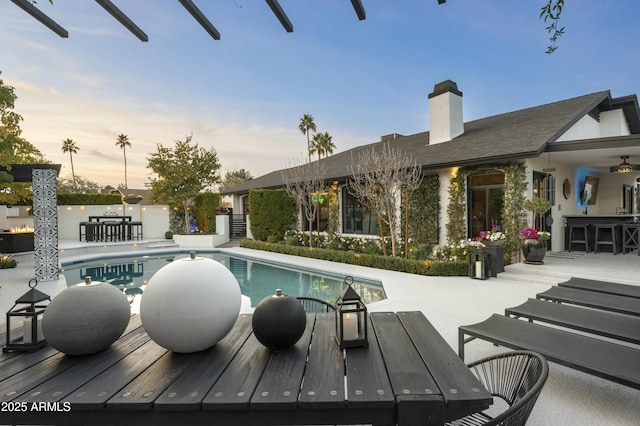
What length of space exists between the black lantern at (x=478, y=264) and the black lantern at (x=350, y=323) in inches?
241

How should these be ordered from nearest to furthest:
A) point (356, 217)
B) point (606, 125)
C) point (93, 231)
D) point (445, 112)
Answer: point (606, 125) < point (445, 112) < point (356, 217) < point (93, 231)

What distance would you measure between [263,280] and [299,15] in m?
7.24

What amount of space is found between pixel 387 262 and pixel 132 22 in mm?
7692

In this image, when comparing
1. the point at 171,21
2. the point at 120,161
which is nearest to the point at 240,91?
the point at 171,21

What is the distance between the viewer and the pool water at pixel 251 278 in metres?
7.40

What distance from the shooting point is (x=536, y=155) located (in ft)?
25.6

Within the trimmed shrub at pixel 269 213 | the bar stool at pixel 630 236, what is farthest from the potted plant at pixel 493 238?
the trimmed shrub at pixel 269 213

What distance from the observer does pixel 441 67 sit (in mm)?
12219

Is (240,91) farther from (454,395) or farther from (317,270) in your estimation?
(454,395)

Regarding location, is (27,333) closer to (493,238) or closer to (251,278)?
(251,278)

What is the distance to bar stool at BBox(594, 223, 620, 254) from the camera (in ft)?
30.8

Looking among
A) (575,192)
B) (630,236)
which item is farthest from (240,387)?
(575,192)

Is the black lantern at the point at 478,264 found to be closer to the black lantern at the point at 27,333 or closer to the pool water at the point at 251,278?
the pool water at the point at 251,278

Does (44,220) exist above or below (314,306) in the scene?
above
